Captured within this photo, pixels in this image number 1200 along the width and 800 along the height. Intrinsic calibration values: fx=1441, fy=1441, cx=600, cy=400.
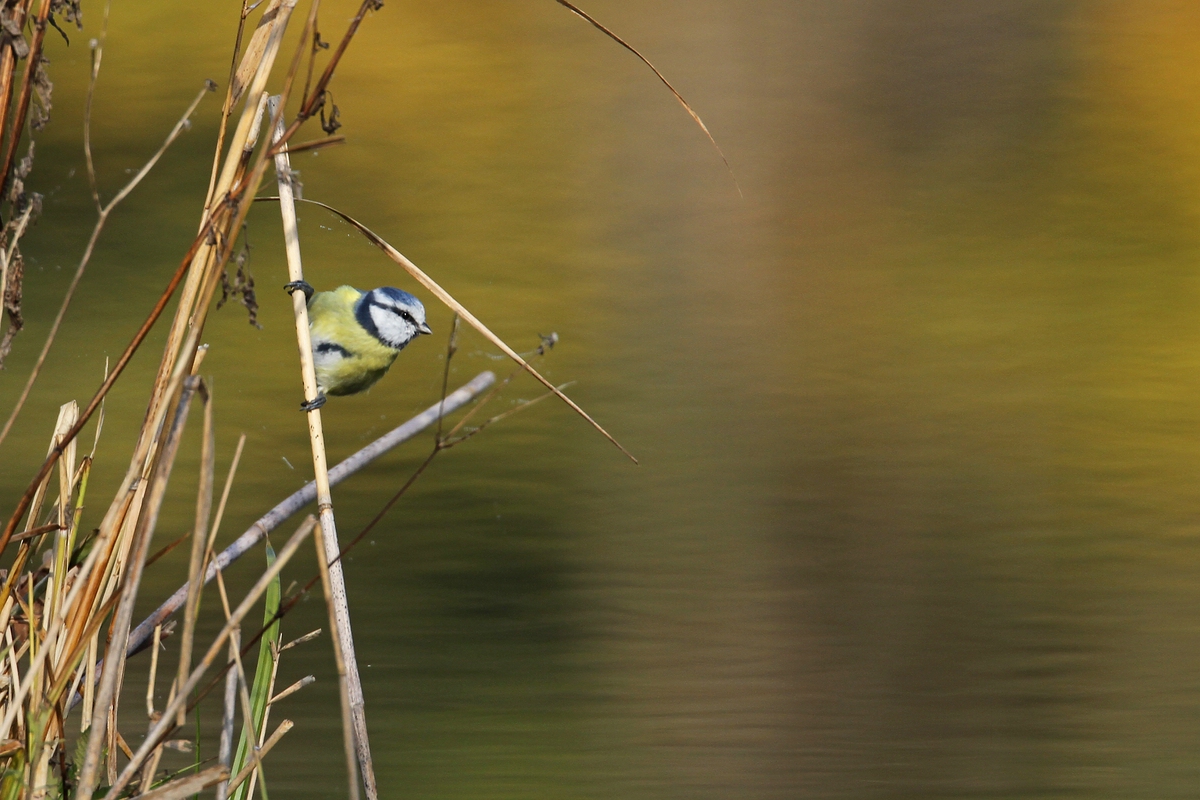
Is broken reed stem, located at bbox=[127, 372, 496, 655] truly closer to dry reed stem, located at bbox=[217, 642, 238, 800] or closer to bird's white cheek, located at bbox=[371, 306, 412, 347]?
dry reed stem, located at bbox=[217, 642, 238, 800]

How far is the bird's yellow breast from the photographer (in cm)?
267

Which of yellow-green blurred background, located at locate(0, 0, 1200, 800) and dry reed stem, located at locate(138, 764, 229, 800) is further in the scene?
yellow-green blurred background, located at locate(0, 0, 1200, 800)

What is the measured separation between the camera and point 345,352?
267cm

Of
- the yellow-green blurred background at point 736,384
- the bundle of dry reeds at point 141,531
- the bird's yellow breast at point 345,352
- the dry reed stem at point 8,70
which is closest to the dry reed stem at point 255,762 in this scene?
the bundle of dry reeds at point 141,531

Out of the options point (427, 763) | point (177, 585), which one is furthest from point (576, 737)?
point (177, 585)

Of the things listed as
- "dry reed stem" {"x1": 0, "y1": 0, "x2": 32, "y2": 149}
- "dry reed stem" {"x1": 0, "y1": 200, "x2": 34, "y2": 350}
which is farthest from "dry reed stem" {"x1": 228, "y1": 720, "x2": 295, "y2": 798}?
"dry reed stem" {"x1": 0, "y1": 0, "x2": 32, "y2": 149}

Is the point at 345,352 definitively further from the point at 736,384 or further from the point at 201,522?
Answer: the point at 736,384

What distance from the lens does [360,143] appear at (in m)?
8.59

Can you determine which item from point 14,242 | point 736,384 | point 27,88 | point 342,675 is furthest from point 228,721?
point 736,384

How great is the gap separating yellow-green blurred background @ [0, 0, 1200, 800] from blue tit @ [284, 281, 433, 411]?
0.65 m

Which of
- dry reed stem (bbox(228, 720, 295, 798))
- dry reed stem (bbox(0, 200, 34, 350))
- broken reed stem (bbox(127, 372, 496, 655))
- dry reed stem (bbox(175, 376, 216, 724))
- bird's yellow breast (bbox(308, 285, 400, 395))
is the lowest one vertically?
bird's yellow breast (bbox(308, 285, 400, 395))

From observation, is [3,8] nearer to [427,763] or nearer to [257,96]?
[257,96]

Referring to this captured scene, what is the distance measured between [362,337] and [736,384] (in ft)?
11.0

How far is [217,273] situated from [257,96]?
0.68 ft
